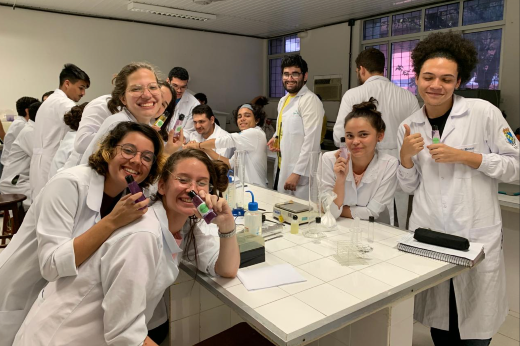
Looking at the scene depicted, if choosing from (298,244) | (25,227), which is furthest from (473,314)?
(25,227)

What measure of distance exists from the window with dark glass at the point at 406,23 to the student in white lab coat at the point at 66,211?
205 inches

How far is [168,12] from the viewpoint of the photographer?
224 inches

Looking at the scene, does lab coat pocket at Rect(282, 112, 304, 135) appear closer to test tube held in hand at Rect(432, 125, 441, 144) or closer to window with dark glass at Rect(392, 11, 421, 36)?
test tube held in hand at Rect(432, 125, 441, 144)

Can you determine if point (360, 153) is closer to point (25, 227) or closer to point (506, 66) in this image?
point (25, 227)

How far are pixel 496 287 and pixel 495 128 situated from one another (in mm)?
727

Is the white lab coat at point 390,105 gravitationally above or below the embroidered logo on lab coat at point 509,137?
above

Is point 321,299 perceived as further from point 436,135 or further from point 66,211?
point 436,135

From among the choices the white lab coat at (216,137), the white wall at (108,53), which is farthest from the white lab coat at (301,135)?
the white wall at (108,53)

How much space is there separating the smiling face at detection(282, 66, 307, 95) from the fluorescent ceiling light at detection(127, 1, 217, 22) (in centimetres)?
306

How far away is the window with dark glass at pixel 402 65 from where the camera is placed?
5.84 m

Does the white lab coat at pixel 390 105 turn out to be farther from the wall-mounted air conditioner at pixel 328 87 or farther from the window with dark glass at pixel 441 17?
the wall-mounted air conditioner at pixel 328 87

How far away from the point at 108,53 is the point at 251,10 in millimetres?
2476

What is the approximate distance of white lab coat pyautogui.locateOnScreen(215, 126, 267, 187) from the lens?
3404 mm

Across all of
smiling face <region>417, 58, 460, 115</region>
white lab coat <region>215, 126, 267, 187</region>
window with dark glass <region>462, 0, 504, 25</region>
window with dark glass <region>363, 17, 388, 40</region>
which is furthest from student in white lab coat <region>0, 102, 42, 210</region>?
window with dark glass <region>462, 0, 504, 25</region>
